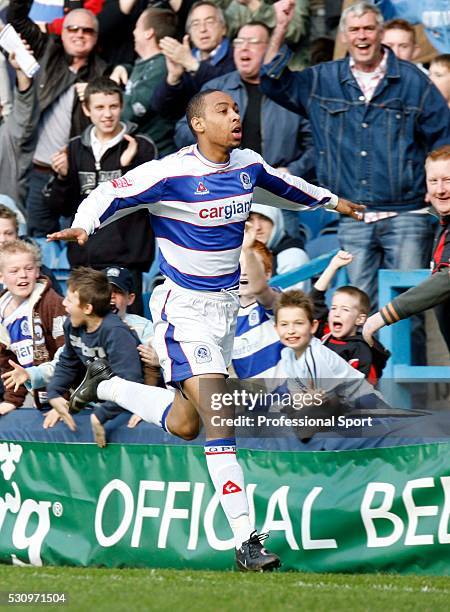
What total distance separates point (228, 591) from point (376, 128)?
459 centimetres

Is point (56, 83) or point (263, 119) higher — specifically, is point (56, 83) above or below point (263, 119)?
above

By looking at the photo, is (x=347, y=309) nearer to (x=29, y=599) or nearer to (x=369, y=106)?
(x=369, y=106)

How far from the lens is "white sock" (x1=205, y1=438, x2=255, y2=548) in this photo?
6688mm

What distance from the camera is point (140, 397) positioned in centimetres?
764

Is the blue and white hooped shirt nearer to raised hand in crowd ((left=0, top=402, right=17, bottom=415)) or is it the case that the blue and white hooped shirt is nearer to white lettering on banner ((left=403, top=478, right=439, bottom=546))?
white lettering on banner ((left=403, top=478, right=439, bottom=546))

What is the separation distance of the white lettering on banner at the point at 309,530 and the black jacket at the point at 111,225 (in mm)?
3148

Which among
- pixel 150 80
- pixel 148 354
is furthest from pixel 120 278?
pixel 150 80

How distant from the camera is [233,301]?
24.0 feet

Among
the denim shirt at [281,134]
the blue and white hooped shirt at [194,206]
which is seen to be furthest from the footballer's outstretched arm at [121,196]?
the denim shirt at [281,134]

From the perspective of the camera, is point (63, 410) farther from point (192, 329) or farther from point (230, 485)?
point (230, 485)

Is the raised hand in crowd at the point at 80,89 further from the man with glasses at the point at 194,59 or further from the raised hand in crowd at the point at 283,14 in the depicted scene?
the raised hand in crowd at the point at 283,14

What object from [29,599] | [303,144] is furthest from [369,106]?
[29,599]

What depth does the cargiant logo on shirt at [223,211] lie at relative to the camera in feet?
23.2

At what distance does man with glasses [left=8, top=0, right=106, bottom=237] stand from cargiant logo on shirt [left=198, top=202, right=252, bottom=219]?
168 inches
